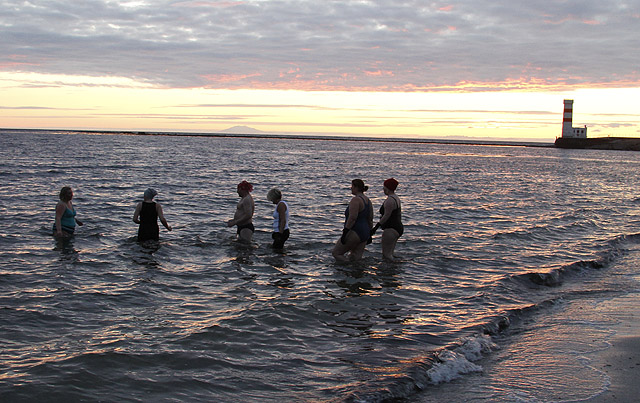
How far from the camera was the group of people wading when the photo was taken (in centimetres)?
1155

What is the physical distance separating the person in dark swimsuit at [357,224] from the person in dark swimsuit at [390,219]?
0.86ft

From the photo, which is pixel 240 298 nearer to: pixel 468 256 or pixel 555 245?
pixel 468 256

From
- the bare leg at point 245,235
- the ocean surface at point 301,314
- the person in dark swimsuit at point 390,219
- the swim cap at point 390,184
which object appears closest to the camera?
the ocean surface at point 301,314

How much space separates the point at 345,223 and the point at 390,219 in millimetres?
1058

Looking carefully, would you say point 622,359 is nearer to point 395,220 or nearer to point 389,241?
point 395,220

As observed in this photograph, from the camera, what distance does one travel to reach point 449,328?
8320mm

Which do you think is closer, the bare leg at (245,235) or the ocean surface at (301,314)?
the ocean surface at (301,314)

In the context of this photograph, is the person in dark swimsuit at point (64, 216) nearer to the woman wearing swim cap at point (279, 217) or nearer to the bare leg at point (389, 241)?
the woman wearing swim cap at point (279, 217)

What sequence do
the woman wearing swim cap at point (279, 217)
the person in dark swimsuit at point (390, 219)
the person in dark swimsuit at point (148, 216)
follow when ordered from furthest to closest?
the person in dark swimsuit at point (148, 216) → the woman wearing swim cap at point (279, 217) → the person in dark swimsuit at point (390, 219)

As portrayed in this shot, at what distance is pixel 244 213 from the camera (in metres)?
13.4

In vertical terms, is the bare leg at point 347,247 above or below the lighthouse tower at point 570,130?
below

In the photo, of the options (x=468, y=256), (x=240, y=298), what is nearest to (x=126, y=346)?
(x=240, y=298)

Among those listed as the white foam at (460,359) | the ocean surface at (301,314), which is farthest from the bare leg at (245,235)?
the white foam at (460,359)

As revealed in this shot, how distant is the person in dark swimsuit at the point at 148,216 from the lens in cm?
1313
